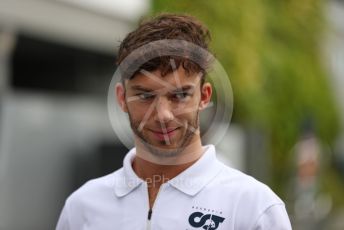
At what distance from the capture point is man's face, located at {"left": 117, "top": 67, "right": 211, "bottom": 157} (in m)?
2.94

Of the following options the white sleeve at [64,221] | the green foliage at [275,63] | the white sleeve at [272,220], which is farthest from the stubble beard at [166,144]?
the green foliage at [275,63]

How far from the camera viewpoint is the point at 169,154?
3.04 meters

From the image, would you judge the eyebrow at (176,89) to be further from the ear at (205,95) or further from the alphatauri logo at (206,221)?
the alphatauri logo at (206,221)

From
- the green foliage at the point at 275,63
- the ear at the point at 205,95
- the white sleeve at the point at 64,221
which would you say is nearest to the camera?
the ear at the point at 205,95

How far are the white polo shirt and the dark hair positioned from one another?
339 mm

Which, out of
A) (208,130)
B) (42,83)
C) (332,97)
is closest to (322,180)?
(332,97)

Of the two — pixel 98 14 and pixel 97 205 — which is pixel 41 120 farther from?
pixel 97 205

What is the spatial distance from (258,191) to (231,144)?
11.0 metres

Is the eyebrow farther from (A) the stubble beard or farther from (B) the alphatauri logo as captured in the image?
(B) the alphatauri logo

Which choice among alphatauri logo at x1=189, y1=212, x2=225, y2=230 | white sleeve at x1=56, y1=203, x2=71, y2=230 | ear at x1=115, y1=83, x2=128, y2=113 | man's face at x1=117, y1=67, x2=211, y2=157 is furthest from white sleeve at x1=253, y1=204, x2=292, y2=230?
white sleeve at x1=56, y1=203, x2=71, y2=230

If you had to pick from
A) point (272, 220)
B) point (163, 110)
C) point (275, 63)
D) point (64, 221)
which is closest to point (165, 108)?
point (163, 110)

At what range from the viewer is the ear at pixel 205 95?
3.07 meters

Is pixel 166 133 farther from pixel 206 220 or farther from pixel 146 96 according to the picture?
pixel 206 220

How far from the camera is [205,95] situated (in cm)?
309
